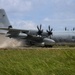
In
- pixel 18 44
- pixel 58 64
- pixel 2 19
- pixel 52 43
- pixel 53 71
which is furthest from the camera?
pixel 2 19

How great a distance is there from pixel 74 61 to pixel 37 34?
40.5 meters

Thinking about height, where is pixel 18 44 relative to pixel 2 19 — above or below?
below

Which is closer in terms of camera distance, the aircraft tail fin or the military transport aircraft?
the military transport aircraft

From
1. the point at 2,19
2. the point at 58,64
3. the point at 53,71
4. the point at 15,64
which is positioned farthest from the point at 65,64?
the point at 2,19

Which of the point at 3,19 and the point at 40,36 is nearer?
the point at 40,36

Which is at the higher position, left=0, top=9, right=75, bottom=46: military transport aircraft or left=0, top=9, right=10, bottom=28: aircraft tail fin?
left=0, top=9, right=10, bottom=28: aircraft tail fin

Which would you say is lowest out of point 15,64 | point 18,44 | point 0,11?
point 18,44

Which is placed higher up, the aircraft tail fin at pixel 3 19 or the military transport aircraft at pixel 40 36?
the aircraft tail fin at pixel 3 19

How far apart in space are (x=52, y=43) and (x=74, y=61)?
37.8 m

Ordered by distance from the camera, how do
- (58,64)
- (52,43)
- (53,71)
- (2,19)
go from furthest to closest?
1. (2,19)
2. (52,43)
3. (58,64)
4. (53,71)

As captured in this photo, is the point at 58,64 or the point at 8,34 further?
the point at 8,34

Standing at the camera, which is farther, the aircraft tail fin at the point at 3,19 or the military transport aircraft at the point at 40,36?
the aircraft tail fin at the point at 3,19

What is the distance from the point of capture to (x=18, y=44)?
5616 cm

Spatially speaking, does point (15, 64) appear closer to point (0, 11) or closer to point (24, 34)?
point (24, 34)
